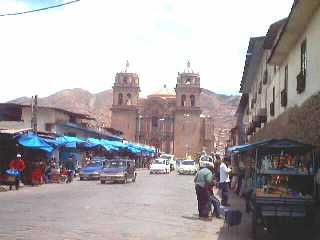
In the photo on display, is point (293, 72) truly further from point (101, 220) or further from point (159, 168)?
point (159, 168)

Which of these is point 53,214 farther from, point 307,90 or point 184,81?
point 184,81

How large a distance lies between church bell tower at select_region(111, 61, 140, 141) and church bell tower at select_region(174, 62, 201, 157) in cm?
838

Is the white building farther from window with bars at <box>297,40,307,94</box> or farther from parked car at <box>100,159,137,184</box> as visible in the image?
parked car at <box>100,159,137,184</box>

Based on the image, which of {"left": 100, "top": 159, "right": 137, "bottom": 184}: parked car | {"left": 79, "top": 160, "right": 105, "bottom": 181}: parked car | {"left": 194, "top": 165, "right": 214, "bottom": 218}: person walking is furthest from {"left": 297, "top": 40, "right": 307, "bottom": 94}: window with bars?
{"left": 79, "top": 160, "right": 105, "bottom": 181}: parked car

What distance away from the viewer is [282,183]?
13.3 meters

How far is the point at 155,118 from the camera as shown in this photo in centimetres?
11875

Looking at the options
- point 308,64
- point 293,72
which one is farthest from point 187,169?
point 308,64

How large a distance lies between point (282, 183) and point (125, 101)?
99666mm

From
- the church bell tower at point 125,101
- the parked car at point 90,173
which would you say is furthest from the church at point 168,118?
the parked car at point 90,173

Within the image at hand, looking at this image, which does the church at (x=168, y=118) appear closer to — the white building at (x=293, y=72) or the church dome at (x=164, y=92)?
the church dome at (x=164, y=92)

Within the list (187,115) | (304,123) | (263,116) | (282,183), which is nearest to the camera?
(282,183)

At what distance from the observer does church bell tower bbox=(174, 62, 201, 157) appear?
10925cm

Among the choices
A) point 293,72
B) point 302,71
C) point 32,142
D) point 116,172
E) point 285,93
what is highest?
point 293,72

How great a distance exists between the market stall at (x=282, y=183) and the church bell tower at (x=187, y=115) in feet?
310
